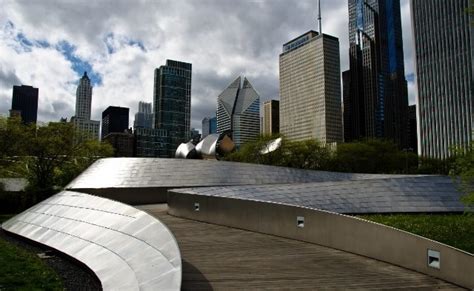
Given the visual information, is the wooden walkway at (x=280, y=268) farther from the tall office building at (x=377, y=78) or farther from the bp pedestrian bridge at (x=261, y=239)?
the tall office building at (x=377, y=78)

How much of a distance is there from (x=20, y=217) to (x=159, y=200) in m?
7.82

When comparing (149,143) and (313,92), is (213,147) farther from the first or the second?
(149,143)

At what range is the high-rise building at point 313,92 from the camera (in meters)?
146

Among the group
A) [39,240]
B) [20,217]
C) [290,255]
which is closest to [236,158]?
[20,217]

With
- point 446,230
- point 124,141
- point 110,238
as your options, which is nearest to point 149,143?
point 124,141

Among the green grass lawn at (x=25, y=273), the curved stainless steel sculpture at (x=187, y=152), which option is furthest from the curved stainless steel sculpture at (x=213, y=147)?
the green grass lawn at (x=25, y=273)

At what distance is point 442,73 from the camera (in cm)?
10606

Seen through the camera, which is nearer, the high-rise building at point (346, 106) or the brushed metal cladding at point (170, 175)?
the brushed metal cladding at point (170, 175)

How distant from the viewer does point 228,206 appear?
13.3 m

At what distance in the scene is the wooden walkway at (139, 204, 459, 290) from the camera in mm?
6895

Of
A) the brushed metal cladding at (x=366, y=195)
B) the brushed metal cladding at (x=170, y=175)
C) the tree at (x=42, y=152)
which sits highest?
the tree at (x=42, y=152)

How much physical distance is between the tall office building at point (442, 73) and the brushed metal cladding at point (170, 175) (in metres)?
88.3

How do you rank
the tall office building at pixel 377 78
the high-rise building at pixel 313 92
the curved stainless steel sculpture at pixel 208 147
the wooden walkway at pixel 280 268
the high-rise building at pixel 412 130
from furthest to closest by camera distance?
the tall office building at pixel 377 78 → the high-rise building at pixel 412 130 → the high-rise building at pixel 313 92 → the curved stainless steel sculpture at pixel 208 147 → the wooden walkway at pixel 280 268

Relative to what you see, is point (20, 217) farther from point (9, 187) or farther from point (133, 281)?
point (9, 187)
